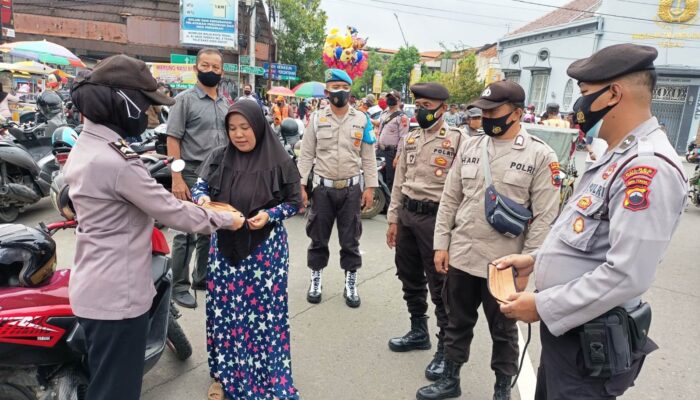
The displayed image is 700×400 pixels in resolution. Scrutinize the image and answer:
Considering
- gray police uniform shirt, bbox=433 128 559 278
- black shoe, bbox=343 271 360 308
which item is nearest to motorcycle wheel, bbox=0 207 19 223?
black shoe, bbox=343 271 360 308

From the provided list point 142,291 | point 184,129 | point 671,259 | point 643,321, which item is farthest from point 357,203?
point 671,259

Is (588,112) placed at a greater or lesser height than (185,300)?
greater

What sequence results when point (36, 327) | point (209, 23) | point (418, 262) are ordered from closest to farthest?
point (36, 327) < point (418, 262) < point (209, 23)

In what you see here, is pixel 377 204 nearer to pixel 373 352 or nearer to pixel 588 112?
pixel 373 352

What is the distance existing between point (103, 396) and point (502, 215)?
1974 millimetres

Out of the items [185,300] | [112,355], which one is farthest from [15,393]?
[185,300]

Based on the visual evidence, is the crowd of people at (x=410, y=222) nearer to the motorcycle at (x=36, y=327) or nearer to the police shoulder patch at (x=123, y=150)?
the police shoulder patch at (x=123, y=150)

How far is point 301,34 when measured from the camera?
34.8 m

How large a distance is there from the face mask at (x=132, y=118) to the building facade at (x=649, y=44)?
881 inches

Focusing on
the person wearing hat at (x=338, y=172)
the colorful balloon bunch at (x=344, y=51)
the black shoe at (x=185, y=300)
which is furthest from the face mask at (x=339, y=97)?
the colorful balloon bunch at (x=344, y=51)

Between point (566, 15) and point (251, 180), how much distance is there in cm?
3070

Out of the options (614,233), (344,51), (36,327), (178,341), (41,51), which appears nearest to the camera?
(614,233)

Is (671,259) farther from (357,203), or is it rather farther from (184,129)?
(184,129)

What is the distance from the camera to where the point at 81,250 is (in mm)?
1813
